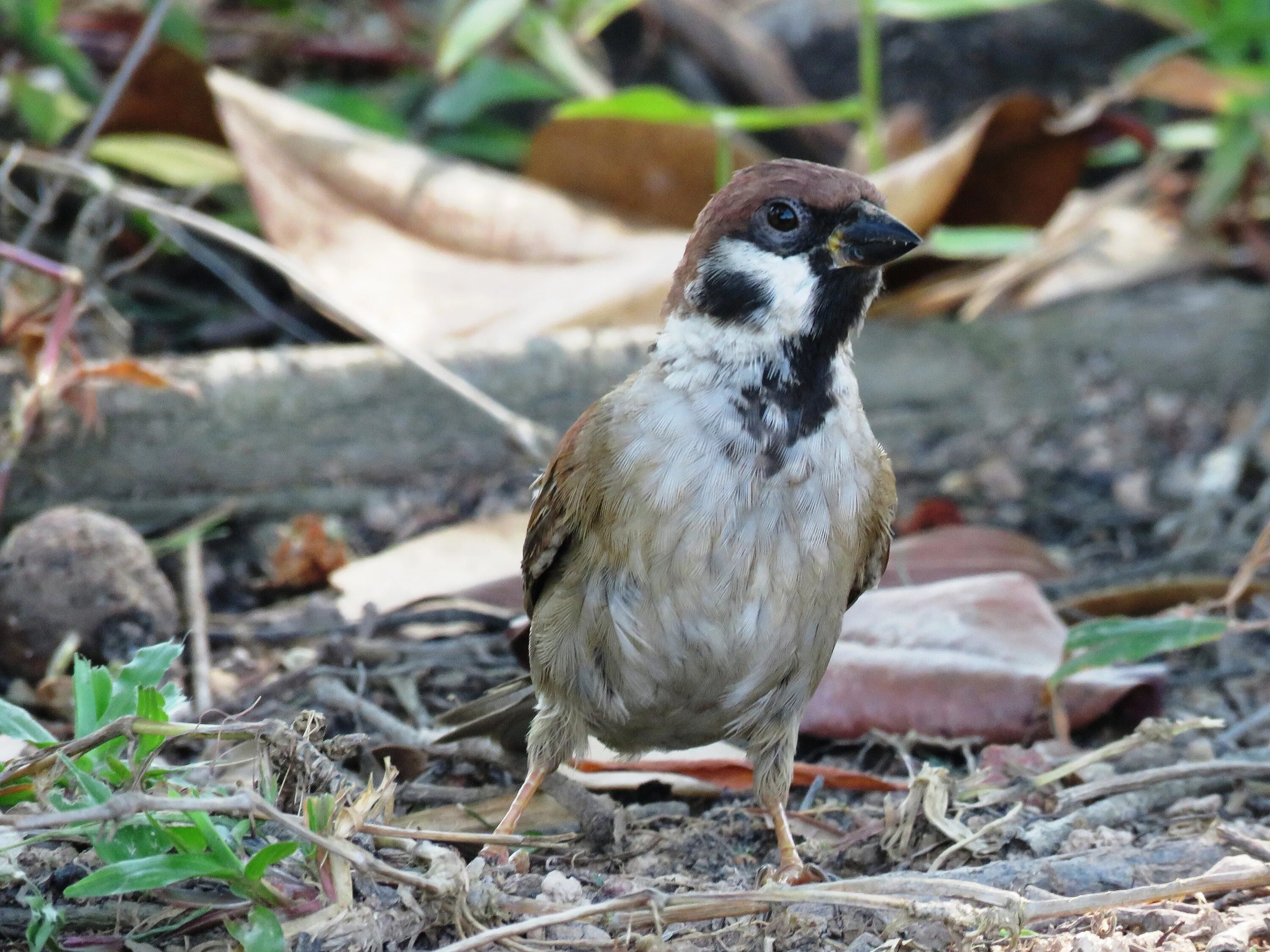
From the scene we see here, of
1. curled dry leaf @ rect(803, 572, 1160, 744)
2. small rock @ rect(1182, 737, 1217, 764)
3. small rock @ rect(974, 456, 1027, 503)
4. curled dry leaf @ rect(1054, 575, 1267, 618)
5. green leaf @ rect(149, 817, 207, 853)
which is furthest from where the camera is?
small rock @ rect(974, 456, 1027, 503)

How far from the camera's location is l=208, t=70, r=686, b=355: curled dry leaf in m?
5.04

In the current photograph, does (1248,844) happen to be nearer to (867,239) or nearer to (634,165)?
(867,239)

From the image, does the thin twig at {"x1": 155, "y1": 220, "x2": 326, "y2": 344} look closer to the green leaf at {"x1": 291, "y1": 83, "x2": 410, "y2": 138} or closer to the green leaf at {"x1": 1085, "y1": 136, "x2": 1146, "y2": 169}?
the green leaf at {"x1": 291, "y1": 83, "x2": 410, "y2": 138}

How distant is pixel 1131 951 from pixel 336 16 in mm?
5866

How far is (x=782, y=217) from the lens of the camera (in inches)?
128

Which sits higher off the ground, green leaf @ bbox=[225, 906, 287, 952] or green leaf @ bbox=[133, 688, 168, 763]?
green leaf @ bbox=[133, 688, 168, 763]

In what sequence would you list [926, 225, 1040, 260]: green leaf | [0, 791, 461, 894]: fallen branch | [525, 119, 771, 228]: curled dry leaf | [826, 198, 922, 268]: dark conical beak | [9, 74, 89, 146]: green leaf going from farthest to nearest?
[525, 119, 771, 228]: curled dry leaf < [926, 225, 1040, 260]: green leaf < [9, 74, 89, 146]: green leaf < [826, 198, 922, 268]: dark conical beak < [0, 791, 461, 894]: fallen branch

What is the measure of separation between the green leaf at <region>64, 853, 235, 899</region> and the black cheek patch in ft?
5.08

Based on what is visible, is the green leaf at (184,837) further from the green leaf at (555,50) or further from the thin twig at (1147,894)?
the green leaf at (555,50)

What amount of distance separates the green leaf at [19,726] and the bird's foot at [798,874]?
1367 mm

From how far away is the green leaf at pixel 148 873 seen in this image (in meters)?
2.26

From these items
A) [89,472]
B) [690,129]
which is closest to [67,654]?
[89,472]

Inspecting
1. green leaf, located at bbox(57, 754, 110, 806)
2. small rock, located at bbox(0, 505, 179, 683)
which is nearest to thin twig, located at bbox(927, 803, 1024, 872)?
green leaf, located at bbox(57, 754, 110, 806)

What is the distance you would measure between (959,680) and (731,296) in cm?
119
